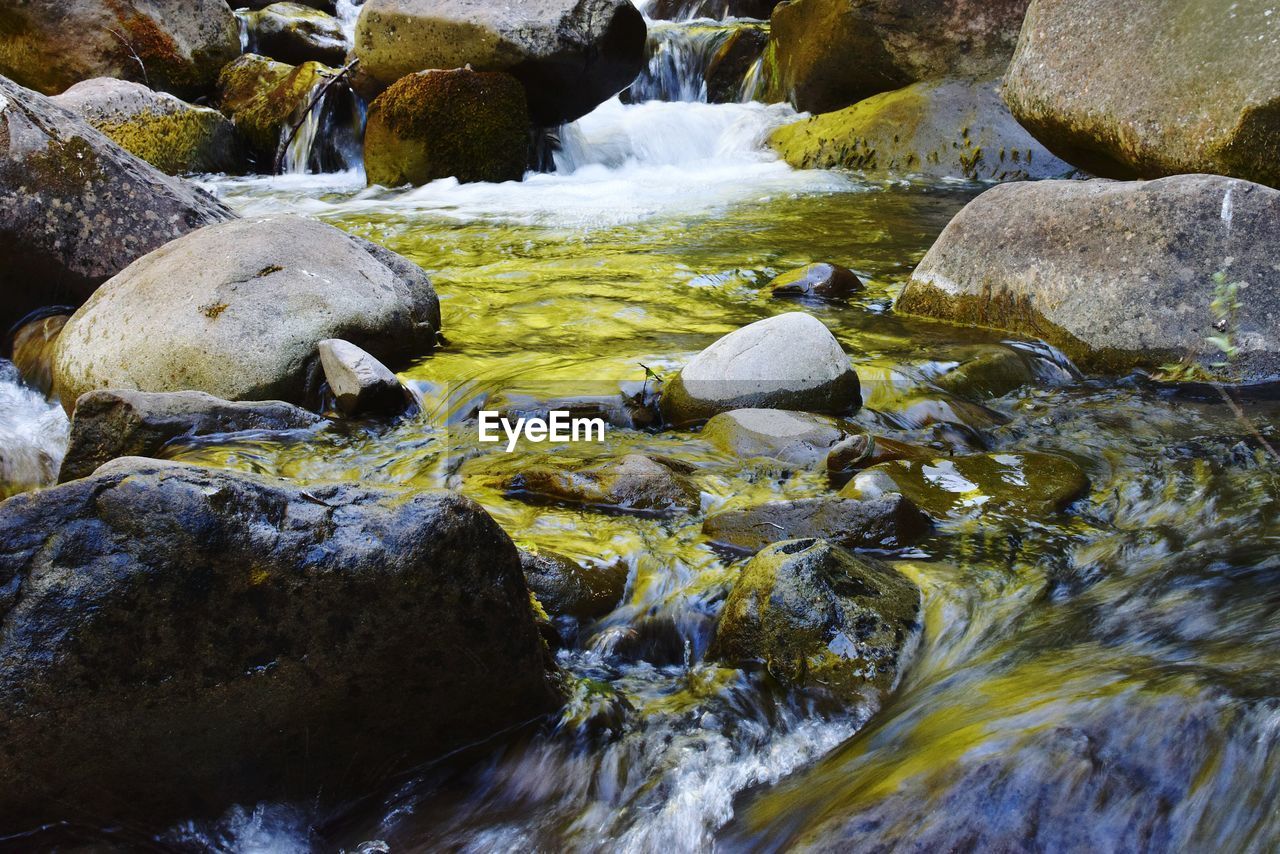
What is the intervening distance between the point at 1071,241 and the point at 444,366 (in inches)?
122

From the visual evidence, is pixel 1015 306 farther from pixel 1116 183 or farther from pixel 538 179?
pixel 538 179

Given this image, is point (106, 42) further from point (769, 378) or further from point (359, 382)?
point (769, 378)

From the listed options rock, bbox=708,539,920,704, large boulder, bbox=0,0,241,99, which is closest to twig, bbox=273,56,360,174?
large boulder, bbox=0,0,241,99

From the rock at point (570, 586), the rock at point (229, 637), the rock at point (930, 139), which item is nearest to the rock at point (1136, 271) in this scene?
the rock at point (570, 586)

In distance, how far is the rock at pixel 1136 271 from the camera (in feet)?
16.0

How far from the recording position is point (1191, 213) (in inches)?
200

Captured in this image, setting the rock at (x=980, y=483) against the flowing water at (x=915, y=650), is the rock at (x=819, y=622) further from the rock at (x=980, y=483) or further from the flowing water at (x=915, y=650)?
the rock at (x=980, y=483)

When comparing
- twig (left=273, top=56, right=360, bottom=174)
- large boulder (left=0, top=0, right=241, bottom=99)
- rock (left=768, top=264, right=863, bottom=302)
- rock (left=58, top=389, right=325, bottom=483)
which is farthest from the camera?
large boulder (left=0, top=0, right=241, bottom=99)

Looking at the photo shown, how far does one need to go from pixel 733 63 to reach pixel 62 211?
9990mm

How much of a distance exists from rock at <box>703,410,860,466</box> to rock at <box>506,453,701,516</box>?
1.28ft

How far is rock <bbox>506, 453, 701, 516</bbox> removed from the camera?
384 centimetres

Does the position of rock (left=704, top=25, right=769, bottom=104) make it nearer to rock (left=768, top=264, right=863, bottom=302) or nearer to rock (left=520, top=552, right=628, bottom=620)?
rock (left=768, top=264, right=863, bottom=302)

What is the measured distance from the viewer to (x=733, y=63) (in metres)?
14.1

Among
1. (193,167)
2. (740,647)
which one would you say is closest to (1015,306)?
(740,647)
